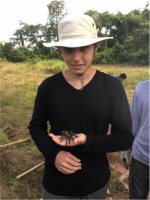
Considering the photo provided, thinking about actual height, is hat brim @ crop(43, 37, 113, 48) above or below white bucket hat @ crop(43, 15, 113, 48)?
below

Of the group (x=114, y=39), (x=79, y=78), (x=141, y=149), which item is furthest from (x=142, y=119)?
(x=114, y=39)


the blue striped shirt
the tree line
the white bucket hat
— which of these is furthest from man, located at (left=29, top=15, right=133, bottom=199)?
the tree line

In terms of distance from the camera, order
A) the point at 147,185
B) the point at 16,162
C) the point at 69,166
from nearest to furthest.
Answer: the point at 69,166
the point at 147,185
the point at 16,162

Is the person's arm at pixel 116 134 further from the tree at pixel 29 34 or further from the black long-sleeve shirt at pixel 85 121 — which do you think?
the tree at pixel 29 34

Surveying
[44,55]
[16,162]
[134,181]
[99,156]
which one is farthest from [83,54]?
[44,55]

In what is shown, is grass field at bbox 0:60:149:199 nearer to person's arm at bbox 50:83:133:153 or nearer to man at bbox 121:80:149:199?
man at bbox 121:80:149:199

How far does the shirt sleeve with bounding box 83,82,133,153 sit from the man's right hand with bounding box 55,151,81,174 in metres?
0.07

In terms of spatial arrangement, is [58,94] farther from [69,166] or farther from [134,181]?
[134,181]

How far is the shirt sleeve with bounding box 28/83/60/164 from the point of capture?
2.80 feet

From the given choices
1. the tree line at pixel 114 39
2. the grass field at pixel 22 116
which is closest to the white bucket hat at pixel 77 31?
the grass field at pixel 22 116

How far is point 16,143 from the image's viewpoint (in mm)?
3074

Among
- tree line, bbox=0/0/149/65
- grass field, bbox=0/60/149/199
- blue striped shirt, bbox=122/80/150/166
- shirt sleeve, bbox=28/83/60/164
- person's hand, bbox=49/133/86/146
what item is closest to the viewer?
person's hand, bbox=49/133/86/146

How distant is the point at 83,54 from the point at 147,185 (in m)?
1.08

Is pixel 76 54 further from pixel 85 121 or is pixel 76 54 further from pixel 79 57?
pixel 85 121
